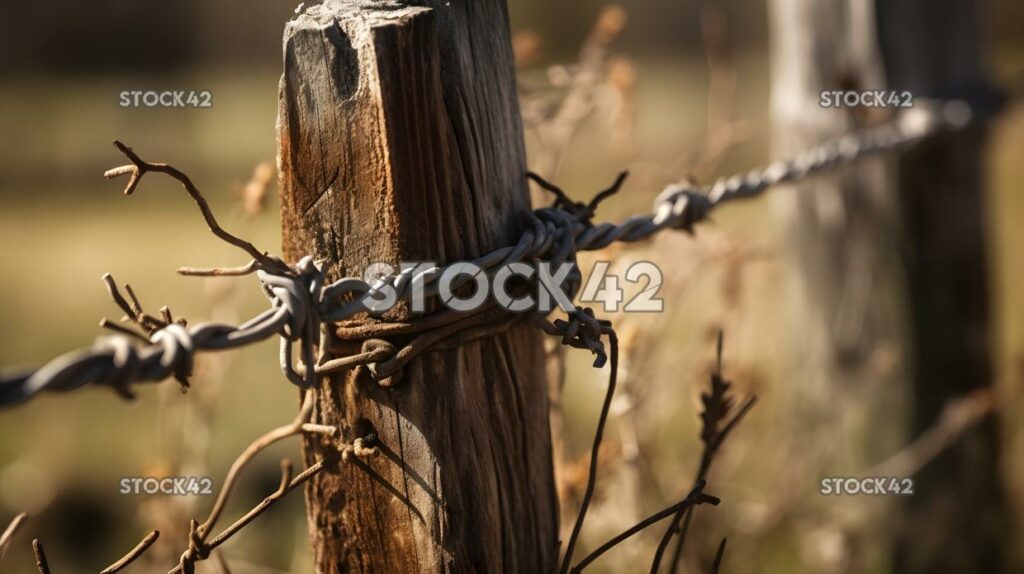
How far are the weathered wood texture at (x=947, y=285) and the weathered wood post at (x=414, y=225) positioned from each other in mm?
1667

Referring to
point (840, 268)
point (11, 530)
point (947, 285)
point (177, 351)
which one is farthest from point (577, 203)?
point (947, 285)

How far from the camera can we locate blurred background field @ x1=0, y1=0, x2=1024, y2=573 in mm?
2537

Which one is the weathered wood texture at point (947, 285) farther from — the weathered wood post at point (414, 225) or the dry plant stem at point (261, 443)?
the dry plant stem at point (261, 443)

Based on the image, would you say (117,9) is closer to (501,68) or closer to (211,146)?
(211,146)

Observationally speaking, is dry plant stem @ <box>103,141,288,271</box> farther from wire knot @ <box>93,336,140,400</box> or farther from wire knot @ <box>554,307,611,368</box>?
wire knot @ <box>554,307,611,368</box>

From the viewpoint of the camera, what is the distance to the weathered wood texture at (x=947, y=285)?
8.01ft

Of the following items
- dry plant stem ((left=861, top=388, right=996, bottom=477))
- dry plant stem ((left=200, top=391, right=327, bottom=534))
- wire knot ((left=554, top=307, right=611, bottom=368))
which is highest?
wire knot ((left=554, top=307, right=611, bottom=368))

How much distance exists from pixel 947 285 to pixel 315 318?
6.99ft

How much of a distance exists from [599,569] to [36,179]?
966 cm

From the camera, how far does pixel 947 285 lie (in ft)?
8.42

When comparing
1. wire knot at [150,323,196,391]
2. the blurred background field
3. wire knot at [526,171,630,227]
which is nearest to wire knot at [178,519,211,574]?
wire knot at [150,323,196,391]

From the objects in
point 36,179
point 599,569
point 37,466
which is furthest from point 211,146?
point 599,569

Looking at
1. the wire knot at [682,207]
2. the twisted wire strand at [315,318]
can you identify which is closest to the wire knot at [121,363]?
the twisted wire strand at [315,318]

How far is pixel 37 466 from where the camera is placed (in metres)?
4.23
